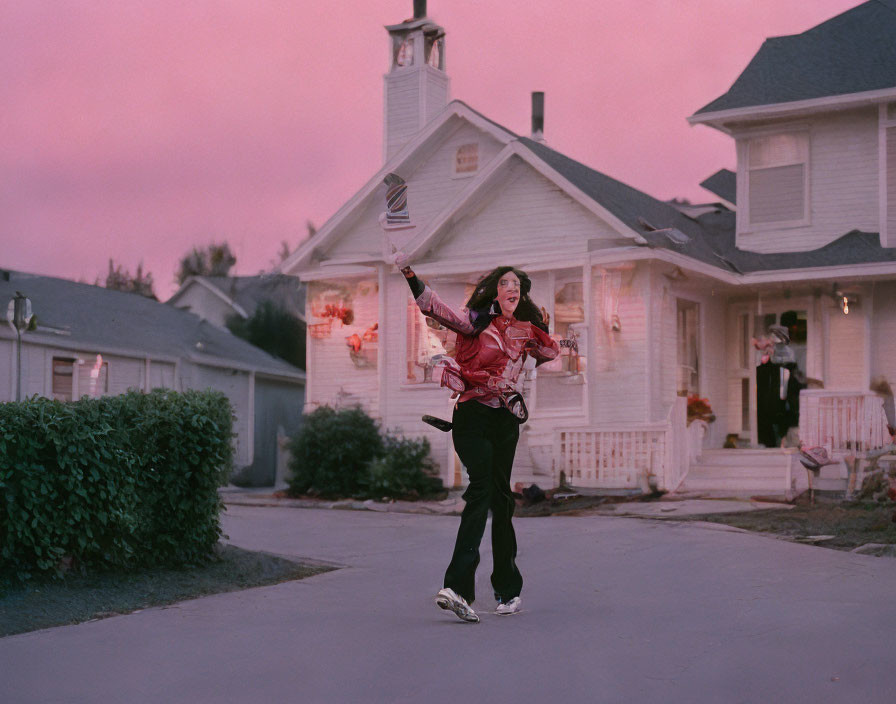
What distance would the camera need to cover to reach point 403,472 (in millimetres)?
17406

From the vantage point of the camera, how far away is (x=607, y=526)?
11.5m

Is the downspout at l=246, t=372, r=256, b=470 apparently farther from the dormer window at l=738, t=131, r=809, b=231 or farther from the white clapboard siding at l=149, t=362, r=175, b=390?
the dormer window at l=738, t=131, r=809, b=231

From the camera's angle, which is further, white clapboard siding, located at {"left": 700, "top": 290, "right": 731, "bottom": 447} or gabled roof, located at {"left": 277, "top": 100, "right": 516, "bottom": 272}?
gabled roof, located at {"left": 277, "top": 100, "right": 516, "bottom": 272}

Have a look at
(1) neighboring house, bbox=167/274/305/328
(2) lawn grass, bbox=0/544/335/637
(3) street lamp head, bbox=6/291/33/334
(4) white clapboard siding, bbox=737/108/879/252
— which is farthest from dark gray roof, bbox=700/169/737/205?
(1) neighboring house, bbox=167/274/305/328

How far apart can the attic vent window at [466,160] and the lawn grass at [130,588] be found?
11.0m

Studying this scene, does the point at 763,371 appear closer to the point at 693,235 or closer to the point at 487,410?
the point at 693,235

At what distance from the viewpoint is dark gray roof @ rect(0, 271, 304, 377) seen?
2411cm

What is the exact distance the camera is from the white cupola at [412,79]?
2098cm

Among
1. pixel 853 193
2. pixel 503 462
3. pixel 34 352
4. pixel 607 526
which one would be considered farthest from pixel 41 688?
pixel 34 352

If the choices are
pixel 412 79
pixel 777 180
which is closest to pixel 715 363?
pixel 777 180

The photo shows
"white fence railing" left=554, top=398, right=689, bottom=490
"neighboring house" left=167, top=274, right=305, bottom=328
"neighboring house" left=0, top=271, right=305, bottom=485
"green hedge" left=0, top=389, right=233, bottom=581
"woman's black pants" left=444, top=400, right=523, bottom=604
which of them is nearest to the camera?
"woman's black pants" left=444, top=400, right=523, bottom=604

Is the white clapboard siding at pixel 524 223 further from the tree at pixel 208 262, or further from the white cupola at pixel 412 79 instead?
the tree at pixel 208 262

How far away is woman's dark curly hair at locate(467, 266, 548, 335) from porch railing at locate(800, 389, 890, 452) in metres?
8.17

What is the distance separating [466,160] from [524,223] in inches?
79.9
